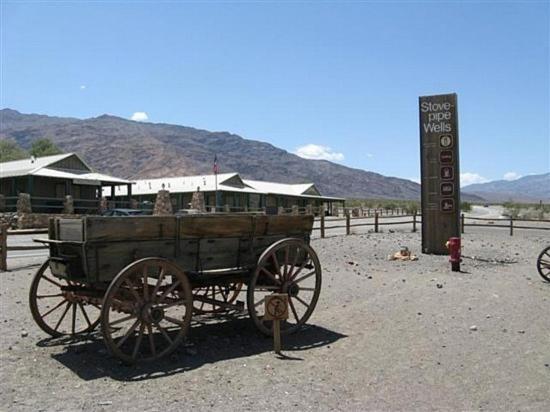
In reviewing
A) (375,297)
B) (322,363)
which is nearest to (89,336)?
(322,363)

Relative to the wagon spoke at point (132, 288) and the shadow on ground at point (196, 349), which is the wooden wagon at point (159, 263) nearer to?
the wagon spoke at point (132, 288)

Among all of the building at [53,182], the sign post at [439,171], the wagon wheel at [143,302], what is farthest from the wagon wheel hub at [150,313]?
the building at [53,182]

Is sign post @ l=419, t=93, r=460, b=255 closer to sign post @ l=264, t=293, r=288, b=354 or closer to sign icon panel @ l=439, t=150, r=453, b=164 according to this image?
sign icon panel @ l=439, t=150, r=453, b=164

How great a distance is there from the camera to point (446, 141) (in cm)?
1694

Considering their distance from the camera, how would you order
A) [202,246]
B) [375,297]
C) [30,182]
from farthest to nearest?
1. [30,182]
2. [375,297]
3. [202,246]

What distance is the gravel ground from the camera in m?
4.70

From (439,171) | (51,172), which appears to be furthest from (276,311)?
(51,172)

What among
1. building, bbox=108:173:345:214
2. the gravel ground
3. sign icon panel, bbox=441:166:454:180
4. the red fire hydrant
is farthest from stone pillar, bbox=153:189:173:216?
the gravel ground

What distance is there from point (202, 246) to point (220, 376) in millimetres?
1503

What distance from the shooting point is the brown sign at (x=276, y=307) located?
620cm

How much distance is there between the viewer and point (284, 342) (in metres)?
6.63

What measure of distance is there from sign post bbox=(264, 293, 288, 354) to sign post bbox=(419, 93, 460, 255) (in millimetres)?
11336

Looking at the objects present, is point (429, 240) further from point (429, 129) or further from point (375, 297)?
point (375, 297)

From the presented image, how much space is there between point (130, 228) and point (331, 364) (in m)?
2.47
